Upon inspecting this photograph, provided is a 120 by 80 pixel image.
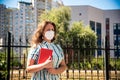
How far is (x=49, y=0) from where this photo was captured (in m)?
44.3

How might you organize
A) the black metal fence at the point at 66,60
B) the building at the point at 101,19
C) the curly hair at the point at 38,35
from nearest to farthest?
the curly hair at the point at 38,35
the black metal fence at the point at 66,60
the building at the point at 101,19

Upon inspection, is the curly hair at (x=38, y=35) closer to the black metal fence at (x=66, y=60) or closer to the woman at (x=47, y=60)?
the woman at (x=47, y=60)

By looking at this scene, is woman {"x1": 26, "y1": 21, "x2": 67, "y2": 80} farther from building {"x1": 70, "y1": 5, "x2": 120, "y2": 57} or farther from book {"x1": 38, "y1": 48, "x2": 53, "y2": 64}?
building {"x1": 70, "y1": 5, "x2": 120, "y2": 57}

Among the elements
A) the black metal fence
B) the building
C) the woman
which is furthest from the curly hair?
the building

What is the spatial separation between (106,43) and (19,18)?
120 ft

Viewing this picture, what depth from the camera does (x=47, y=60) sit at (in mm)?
2488

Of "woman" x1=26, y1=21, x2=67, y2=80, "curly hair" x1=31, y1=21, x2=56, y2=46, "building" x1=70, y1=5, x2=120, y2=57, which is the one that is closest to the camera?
"woman" x1=26, y1=21, x2=67, y2=80

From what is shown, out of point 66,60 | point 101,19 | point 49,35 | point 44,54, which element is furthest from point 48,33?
point 101,19

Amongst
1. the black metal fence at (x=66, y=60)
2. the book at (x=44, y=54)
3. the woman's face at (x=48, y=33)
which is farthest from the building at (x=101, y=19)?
the book at (x=44, y=54)

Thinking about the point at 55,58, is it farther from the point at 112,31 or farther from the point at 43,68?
the point at 112,31

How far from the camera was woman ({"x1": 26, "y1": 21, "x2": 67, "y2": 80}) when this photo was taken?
251 centimetres

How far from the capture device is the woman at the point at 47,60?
2.51 m

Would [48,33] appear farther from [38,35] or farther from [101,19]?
[101,19]

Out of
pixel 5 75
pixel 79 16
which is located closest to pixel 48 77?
pixel 5 75
